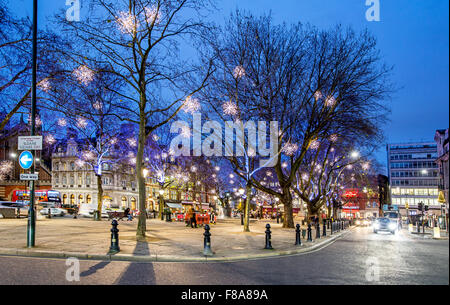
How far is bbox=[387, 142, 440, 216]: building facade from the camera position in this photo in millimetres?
116750

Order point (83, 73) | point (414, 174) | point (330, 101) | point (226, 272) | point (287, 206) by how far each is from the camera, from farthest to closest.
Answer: point (414, 174) → point (287, 206) → point (330, 101) → point (83, 73) → point (226, 272)

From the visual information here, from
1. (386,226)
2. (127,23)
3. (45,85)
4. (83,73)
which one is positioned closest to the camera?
(127,23)

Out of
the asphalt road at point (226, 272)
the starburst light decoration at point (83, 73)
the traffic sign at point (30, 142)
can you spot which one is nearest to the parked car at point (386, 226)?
the asphalt road at point (226, 272)

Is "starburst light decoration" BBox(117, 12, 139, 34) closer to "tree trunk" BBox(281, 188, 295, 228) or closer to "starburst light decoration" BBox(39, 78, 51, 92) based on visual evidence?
"starburst light decoration" BBox(39, 78, 51, 92)

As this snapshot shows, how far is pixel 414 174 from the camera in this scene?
393 ft

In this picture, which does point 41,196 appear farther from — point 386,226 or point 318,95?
point 386,226

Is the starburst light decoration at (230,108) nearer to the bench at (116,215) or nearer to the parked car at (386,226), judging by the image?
the parked car at (386,226)

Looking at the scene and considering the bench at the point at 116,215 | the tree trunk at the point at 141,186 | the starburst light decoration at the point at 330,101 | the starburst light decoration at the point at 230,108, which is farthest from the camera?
the bench at the point at 116,215

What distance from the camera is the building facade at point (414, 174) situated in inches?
4596

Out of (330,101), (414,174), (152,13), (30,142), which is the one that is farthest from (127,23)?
(414,174)

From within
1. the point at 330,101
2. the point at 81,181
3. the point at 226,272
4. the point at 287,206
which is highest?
the point at 330,101

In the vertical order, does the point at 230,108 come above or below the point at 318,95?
below
